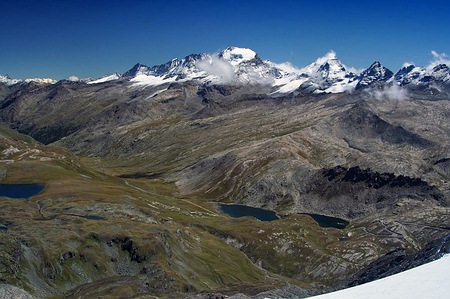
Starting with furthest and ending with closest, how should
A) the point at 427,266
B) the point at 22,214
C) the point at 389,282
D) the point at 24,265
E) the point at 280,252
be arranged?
the point at 280,252 → the point at 22,214 → the point at 24,265 → the point at 427,266 → the point at 389,282

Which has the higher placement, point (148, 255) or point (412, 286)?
point (412, 286)

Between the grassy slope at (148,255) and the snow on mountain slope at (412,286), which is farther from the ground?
the snow on mountain slope at (412,286)

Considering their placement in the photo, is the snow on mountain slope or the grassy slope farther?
the grassy slope

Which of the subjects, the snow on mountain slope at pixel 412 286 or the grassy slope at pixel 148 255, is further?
the grassy slope at pixel 148 255

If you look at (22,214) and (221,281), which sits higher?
(22,214)

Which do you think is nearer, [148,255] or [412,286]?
[412,286]

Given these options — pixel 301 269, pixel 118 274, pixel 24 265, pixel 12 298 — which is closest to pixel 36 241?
pixel 24 265

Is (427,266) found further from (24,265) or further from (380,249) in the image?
(380,249)

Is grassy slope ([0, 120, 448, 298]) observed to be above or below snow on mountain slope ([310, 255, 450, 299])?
below
